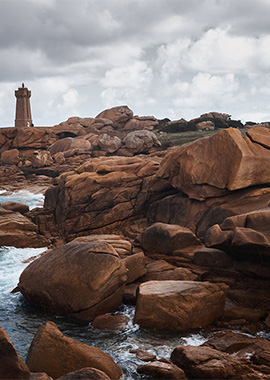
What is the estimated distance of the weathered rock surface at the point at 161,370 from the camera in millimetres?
9414

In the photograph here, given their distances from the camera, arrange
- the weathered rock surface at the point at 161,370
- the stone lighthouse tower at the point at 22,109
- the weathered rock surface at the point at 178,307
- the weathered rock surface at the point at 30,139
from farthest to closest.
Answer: the stone lighthouse tower at the point at 22,109 → the weathered rock surface at the point at 30,139 → the weathered rock surface at the point at 178,307 → the weathered rock surface at the point at 161,370

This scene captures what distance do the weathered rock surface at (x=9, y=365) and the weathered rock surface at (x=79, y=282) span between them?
5.06 metres

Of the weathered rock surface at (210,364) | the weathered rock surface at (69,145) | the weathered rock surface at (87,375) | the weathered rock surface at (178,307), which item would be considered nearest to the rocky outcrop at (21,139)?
the weathered rock surface at (69,145)

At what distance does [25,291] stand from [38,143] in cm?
4268

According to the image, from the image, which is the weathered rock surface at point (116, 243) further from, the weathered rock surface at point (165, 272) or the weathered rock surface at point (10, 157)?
the weathered rock surface at point (10, 157)

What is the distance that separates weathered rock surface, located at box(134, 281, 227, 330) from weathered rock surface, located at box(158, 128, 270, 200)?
25.7 ft

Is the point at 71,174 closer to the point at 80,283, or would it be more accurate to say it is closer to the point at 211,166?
the point at 211,166

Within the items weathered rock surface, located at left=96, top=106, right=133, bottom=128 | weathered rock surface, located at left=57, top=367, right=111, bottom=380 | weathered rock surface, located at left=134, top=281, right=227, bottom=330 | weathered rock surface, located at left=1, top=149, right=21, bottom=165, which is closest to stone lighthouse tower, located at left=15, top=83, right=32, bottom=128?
weathered rock surface, located at left=96, top=106, right=133, bottom=128

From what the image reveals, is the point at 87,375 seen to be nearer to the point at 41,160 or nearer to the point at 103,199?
the point at 103,199

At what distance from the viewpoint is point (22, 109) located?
8088 cm

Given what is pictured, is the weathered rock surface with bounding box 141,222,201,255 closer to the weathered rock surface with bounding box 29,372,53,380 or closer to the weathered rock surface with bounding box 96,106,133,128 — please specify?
the weathered rock surface with bounding box 29,372,53,380

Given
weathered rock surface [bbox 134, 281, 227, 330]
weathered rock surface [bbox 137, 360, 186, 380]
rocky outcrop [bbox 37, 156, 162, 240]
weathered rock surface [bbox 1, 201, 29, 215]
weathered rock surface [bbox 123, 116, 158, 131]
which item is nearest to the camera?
weathered rock surface [bbox 137, 360, 186, 380]

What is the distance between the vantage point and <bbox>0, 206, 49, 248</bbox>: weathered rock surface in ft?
74.6

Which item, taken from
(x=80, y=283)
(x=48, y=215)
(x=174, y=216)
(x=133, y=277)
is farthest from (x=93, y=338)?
(x=48, y=215)
